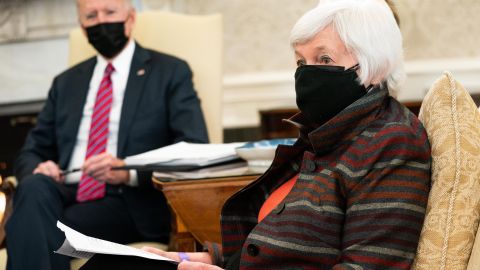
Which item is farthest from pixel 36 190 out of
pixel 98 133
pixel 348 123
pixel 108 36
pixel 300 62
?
pixel 348 123

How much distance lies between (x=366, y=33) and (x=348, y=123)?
187 millimetres

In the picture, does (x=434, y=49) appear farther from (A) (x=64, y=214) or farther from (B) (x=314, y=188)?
(B) (x=314, y=188)

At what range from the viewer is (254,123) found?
4.32 m

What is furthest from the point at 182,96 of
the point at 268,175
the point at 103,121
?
the point at 268,175

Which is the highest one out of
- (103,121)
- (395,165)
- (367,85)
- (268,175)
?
(367,85)

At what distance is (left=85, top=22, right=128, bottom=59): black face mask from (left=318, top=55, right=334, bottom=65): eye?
148 centimetres

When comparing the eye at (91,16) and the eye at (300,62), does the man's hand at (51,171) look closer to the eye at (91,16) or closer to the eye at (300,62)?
the eye at (91,16)

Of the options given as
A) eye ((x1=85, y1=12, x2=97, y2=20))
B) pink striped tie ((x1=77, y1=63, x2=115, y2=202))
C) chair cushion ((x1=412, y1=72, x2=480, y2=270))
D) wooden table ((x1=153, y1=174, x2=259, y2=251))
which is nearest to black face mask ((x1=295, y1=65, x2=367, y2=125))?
chair cushion ((x1=412, y1=72, x2=480, y2=270))

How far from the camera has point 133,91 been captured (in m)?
2.89

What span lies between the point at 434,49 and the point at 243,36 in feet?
3.35

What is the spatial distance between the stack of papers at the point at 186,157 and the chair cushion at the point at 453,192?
82 cm

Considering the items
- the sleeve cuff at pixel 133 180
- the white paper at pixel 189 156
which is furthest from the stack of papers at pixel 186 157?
the sleeve cuff at pixel 133 180

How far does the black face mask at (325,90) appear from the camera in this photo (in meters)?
1.59

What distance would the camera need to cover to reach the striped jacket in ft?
4.65
